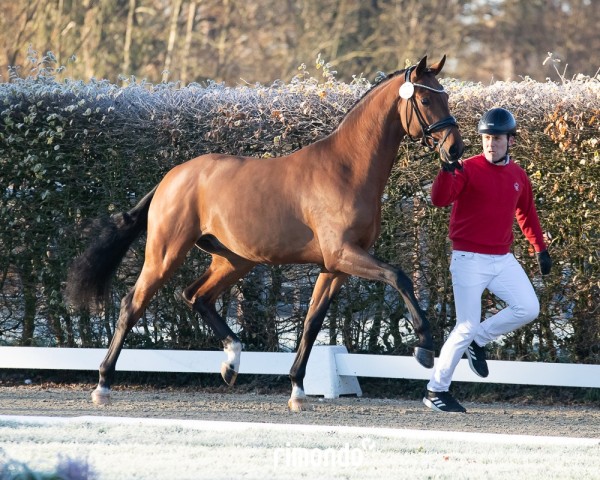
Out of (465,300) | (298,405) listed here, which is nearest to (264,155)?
(298,405)

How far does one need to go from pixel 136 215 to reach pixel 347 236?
187 centimetres

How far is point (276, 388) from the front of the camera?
8.27 metres

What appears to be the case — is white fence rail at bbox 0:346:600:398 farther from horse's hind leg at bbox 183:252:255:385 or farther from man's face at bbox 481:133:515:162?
man's face at bbox 481:133:515:162

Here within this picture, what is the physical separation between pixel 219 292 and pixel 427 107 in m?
2.10

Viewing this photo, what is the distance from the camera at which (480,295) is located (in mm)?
6430

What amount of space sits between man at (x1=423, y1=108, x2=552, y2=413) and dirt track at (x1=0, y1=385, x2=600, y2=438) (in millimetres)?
487

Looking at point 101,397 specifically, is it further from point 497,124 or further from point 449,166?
point 497,124

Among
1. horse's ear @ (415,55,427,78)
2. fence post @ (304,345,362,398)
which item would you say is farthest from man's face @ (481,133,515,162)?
fence post @ (304,345,362,398)

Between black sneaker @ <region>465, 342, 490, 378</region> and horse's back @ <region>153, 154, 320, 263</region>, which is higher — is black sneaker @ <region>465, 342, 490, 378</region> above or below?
below

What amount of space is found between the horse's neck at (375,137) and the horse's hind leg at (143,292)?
1.31 metres

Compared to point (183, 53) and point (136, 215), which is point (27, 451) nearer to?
point (136, 215)

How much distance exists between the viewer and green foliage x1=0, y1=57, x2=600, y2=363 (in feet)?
25.0

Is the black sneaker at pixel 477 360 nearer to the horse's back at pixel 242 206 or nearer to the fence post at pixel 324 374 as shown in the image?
the horse's back at pixel 242 206

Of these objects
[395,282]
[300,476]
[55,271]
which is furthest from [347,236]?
[55,271]
